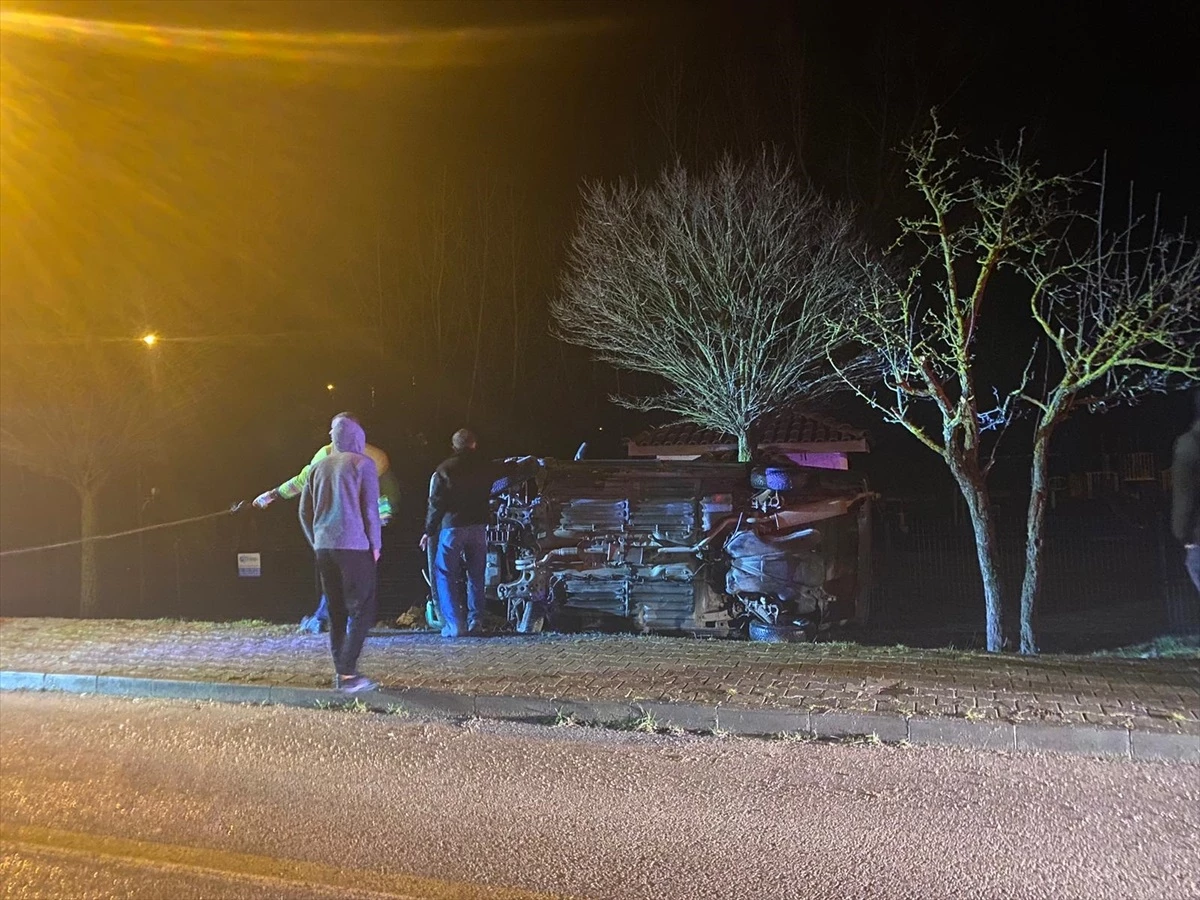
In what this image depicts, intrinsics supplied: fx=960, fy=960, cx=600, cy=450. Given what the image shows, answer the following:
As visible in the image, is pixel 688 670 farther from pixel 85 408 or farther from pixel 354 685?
pixel 85 408

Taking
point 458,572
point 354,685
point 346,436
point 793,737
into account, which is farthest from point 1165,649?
point 346,436

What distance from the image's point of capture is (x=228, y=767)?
5699mm

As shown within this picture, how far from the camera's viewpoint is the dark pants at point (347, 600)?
23.5 feet

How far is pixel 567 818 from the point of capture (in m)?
4.75

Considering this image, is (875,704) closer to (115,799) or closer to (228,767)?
(228,767)

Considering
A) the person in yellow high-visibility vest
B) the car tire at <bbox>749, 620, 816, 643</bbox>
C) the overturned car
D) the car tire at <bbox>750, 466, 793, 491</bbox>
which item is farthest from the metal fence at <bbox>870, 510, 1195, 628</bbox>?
the person in yellow high-visibility vest

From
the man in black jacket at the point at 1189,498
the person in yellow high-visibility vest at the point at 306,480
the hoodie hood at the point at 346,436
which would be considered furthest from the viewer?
the person in yellow high-visibility vest at the point at 306,480

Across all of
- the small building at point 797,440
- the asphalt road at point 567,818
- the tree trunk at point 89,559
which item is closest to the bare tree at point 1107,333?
the asphalt road at point 567,818

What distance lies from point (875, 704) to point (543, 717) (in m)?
2.24

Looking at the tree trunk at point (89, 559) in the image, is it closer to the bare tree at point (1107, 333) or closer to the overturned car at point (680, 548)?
the overturned car at point (680, 548)

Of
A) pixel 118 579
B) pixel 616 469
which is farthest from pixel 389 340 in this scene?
pixel 616 469

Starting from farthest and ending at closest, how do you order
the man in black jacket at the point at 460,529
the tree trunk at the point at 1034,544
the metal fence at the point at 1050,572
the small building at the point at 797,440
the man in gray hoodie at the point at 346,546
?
the small building at the point at 797,440
the metal fence at the point at 1050,572
the man in black jacket at the point at 460,529
the tree trunk at the point at 1034,544
the man in gray hoodie at the point at 346,546

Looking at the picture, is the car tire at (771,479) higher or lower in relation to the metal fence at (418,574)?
higher

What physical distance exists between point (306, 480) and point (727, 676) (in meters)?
3.59
